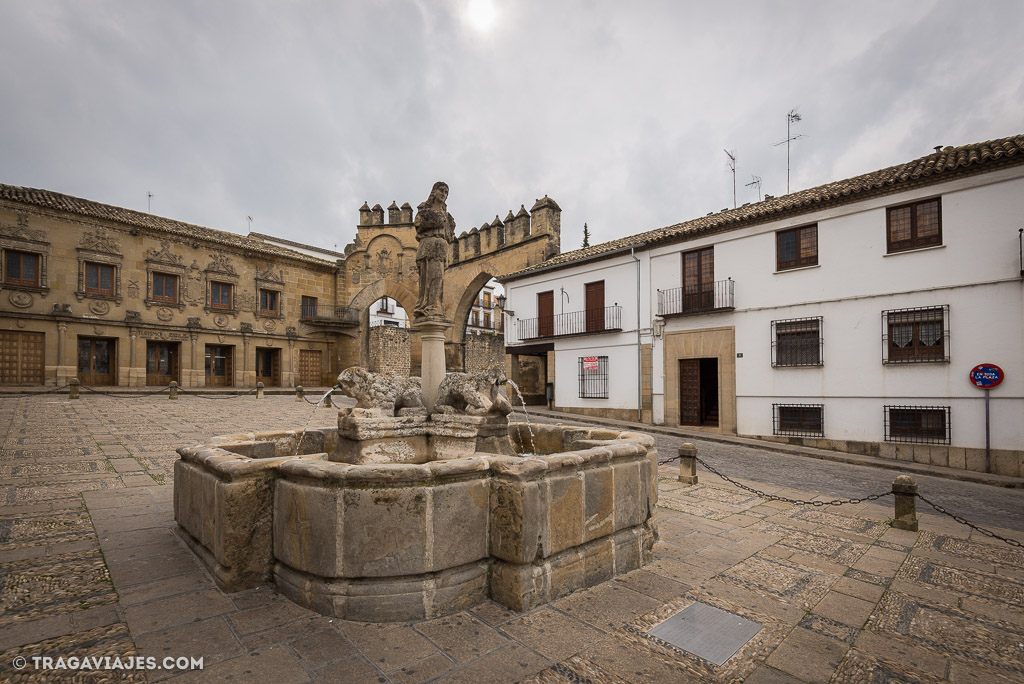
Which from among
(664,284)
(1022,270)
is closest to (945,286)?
(1022,270)

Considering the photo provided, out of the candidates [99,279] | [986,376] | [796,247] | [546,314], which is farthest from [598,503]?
[99,279]

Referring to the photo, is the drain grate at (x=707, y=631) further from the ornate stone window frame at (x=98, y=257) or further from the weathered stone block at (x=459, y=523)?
the ornate stone window frame at (x=98, y=257)

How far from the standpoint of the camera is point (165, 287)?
2134 cm

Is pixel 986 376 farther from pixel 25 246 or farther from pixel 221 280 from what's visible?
pixel 25 246

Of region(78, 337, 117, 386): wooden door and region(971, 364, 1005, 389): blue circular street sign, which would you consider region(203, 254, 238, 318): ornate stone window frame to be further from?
region(971, 364, 1005, 389): blue circular street sign

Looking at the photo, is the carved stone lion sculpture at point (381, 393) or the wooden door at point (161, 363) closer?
the carved stone lion sculpture at point (381, 393)

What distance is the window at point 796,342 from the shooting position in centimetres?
1169

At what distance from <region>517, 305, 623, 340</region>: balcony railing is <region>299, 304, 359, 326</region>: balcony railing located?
11.5 metres

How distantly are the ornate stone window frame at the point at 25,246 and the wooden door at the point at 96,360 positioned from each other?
231 centimetres

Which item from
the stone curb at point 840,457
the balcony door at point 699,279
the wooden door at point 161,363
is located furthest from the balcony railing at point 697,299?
the wooden door at point 161,363

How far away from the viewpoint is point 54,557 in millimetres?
3369

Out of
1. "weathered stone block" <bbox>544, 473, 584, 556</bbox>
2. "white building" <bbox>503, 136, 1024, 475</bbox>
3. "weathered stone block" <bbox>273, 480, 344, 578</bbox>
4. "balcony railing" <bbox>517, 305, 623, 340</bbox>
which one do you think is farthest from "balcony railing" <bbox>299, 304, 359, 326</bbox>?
"weathered stone block" <bbox>544, 473, 584, 556</bbox>

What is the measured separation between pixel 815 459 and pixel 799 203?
6174 millimetres

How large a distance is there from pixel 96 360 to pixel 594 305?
20.0 meters
